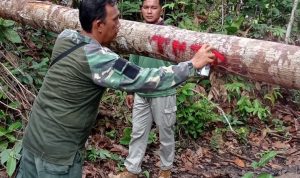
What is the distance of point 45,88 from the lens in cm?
272

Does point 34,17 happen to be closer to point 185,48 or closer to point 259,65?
point 185,48

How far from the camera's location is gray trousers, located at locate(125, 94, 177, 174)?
162 inches

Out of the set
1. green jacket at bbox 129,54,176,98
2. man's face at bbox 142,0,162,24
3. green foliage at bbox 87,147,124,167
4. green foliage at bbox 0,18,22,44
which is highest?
man's face at bbox 142,0,162,24

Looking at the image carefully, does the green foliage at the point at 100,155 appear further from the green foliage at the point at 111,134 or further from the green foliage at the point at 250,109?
the green foliage at the point at 250,109

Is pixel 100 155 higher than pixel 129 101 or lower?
lower

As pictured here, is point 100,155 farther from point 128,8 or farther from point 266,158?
point 128,8

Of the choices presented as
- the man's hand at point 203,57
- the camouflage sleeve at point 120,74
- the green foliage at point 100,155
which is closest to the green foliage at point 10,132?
the green foliage at point 100,155

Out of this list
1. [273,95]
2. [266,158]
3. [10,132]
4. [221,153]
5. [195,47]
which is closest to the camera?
[195,47]

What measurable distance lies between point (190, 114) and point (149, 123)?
112 centimetres

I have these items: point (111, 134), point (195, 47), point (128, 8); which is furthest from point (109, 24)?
point (128, 8)

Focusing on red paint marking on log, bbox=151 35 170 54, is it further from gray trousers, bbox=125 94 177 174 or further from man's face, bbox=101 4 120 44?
gray trousers, bbox=125 94 177 174

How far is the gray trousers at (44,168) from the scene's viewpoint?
266cm

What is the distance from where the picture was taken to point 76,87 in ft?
8.38

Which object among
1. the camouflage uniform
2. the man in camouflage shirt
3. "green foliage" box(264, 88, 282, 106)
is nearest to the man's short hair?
the man in camouflage shirt
